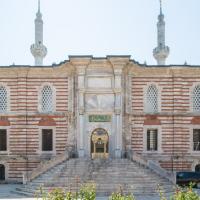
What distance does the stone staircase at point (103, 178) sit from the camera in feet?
94.0

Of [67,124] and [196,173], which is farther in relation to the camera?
[67,124]

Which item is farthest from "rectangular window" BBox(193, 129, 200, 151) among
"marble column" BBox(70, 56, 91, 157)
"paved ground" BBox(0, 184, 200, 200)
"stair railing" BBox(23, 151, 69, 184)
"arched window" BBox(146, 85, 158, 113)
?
"stair railing" BBox(23, 151, 69, 184)

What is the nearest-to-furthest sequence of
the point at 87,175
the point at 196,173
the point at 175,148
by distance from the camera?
the point at 87,175, the point at 196,173, the point at 175,148

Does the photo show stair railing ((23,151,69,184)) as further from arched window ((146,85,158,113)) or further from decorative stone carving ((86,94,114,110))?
arched window ((146,85,158,113))

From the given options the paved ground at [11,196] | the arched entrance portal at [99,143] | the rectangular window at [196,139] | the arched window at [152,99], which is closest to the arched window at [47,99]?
the arched entrance portal at [99,143]

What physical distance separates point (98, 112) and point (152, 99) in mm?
4632

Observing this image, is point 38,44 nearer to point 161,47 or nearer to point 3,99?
→ point 3,99

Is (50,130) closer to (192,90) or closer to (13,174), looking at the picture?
(13,174)

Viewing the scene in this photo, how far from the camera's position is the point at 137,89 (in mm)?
35969

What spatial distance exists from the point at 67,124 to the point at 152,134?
682cm

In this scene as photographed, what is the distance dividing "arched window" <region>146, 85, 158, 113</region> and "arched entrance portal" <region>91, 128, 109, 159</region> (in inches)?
161

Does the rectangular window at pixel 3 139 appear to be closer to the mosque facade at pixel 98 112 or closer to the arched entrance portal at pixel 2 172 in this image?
the mosque facade at pixel 98 112

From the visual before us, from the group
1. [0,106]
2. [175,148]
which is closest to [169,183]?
[175,148]

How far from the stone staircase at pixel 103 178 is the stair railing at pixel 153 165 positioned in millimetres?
410
